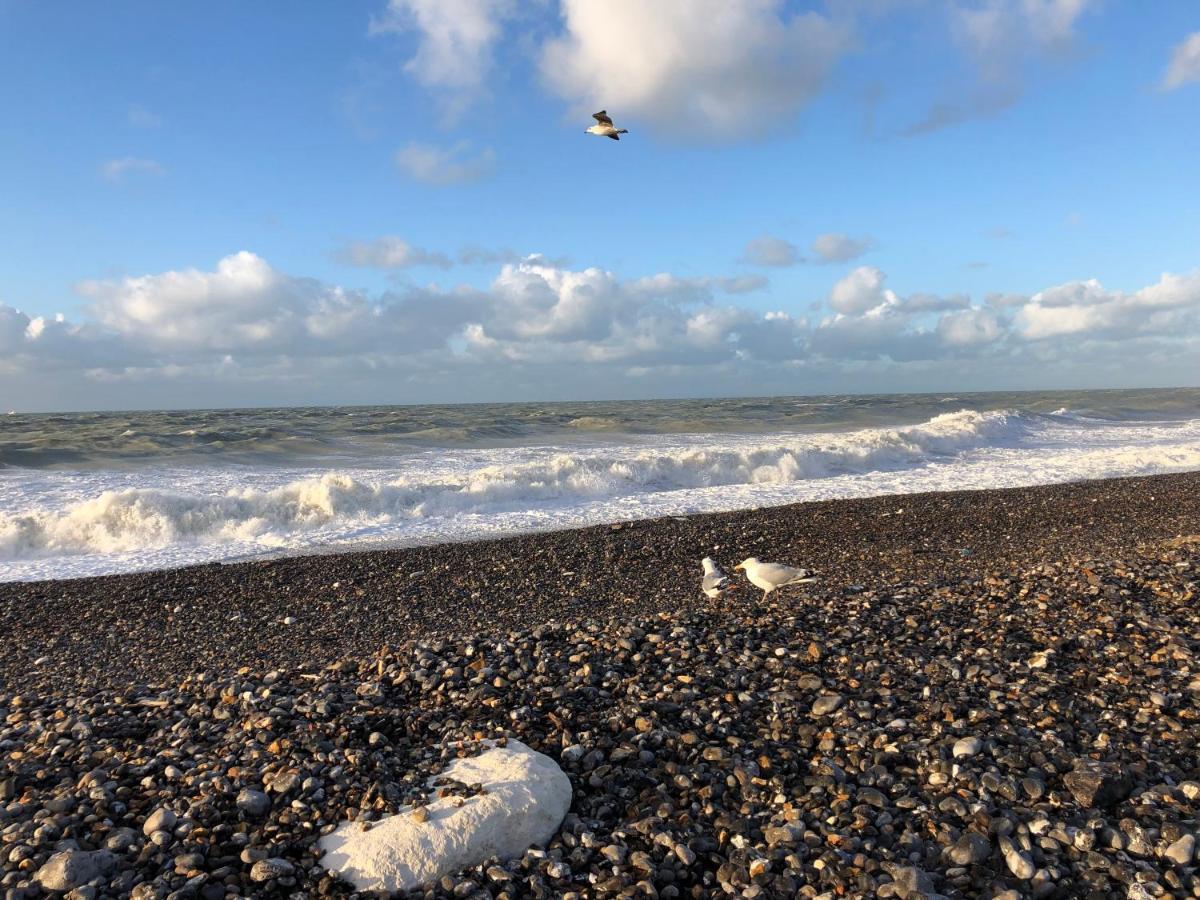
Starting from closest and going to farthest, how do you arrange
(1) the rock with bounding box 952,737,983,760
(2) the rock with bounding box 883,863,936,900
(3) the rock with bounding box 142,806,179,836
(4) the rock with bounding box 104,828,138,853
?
(2) the rock with bounding box 883,863,936,900, (4) the rock with bounding box 104,828,138,853, (3) the rock with bounding box 142,806,179,836, (1) the rock with bounding box 952,737,983,760

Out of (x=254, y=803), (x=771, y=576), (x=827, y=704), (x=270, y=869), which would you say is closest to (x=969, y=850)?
(x=827, y=704)

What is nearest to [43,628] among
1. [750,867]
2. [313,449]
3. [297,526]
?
[297,526]

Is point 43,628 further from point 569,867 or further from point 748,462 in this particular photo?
point 748,462

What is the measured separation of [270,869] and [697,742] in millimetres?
2103

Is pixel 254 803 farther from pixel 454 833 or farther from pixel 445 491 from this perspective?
pixel 445 491

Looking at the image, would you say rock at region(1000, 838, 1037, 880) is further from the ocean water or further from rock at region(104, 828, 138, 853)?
the ocean water

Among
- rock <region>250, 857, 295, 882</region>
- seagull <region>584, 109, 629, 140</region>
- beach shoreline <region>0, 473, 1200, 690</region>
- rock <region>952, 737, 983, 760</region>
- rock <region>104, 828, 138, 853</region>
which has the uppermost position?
seagull <region>584, 109, 629, 140</region>

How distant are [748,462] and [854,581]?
1224cm

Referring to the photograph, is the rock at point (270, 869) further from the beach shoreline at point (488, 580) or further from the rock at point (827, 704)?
the beach shoreline at point (488, 580)

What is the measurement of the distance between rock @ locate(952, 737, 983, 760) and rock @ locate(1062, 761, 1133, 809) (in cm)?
39

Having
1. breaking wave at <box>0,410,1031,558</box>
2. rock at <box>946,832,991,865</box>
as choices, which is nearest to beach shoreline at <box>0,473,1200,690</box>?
breaking wave at <box>0,410,1031,558</box>

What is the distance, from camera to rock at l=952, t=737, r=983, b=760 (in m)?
3.92

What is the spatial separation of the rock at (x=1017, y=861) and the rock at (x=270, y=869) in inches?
115

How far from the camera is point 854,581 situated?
26.3ft
